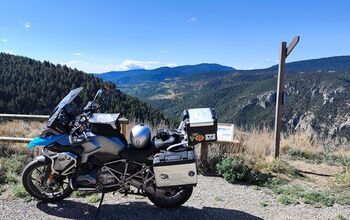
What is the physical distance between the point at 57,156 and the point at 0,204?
1.18 metres

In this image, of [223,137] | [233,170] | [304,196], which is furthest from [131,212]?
[223,137]

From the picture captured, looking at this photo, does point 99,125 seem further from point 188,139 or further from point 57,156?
point 188,139

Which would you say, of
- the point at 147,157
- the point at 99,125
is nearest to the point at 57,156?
the point at 99,125

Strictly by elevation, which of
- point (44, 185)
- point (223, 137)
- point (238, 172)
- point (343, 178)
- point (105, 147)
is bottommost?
point (343, 178)

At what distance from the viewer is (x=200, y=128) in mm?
4605

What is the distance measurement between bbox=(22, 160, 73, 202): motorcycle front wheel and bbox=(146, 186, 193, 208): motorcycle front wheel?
1154 millimetres

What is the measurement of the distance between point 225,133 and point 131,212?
11.1 ft

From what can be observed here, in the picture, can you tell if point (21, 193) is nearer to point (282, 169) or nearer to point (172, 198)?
point (172, 198)

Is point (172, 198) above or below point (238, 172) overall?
above

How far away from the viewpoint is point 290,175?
6902 millimetres

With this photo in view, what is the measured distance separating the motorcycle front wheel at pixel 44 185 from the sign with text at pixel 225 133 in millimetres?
3442

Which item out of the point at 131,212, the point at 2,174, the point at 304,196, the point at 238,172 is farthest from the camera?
the point at 238,172

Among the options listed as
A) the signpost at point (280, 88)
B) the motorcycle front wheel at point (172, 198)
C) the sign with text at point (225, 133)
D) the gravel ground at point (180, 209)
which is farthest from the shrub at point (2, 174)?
the signpost at point (280, 88)

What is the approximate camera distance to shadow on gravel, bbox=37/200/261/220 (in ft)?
15.2
